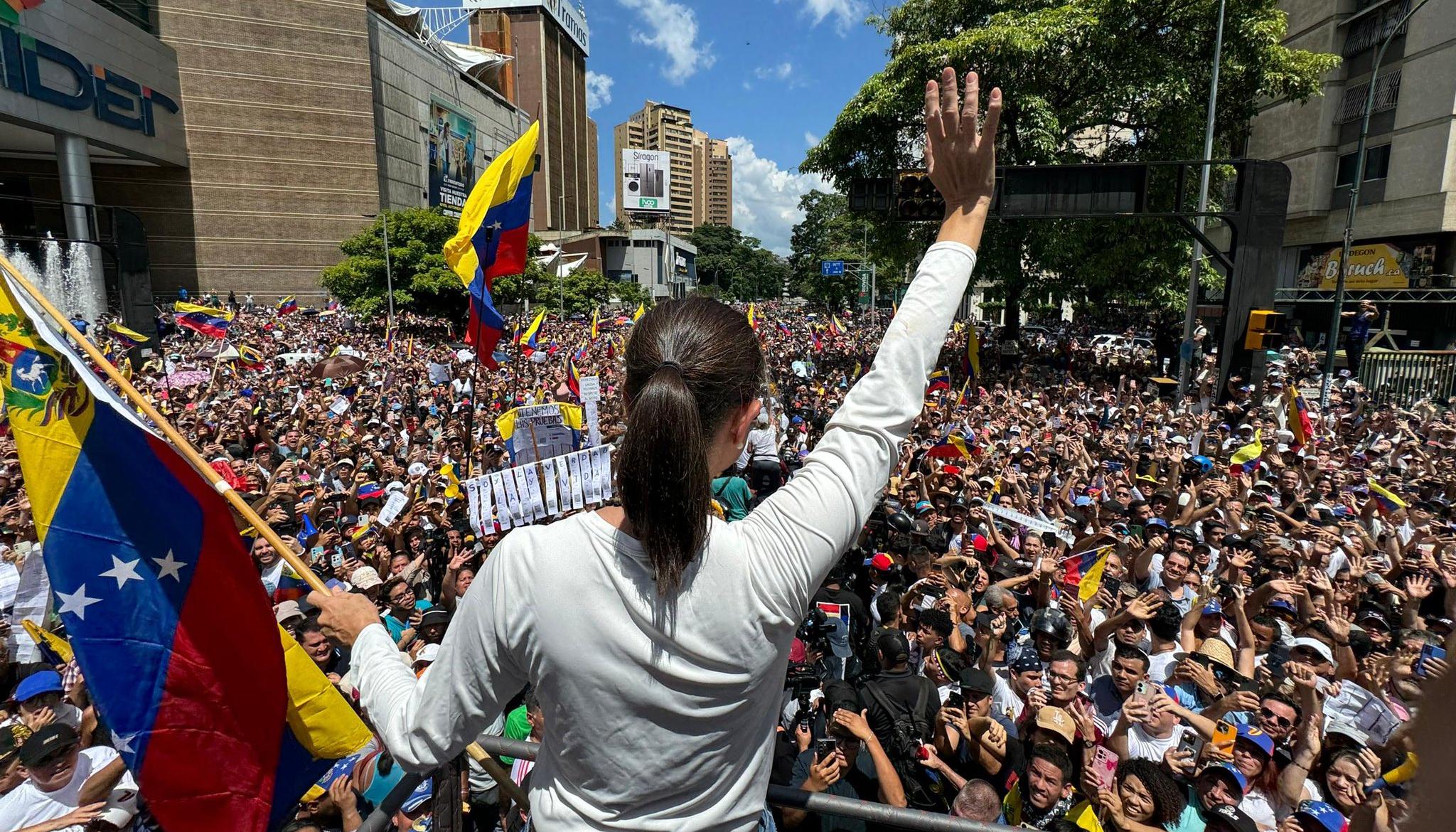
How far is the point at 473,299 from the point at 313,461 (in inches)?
146

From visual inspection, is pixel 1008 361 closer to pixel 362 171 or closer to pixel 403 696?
pixel 403 696

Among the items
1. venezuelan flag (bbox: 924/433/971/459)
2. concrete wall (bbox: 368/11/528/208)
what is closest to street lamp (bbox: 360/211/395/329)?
concrete wall (bbox: 368/11/528/208)

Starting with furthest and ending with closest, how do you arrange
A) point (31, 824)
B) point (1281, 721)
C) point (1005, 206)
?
point (1005, 206)
point (1281, 721)
point (31, 824)

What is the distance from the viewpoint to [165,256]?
45594 millimetres

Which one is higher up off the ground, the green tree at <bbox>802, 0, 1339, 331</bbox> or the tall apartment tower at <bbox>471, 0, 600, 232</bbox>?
the tall apartment tower at <bbox>471, 0, 600, 232</bbox>

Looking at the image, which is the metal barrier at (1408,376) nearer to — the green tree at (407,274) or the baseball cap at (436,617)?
the baseball cap at (436,617)

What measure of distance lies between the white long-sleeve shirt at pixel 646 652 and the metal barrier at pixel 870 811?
1.45 ft

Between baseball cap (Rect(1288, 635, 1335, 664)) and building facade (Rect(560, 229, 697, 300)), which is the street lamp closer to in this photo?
baseball cap (Rect(1288, 635, 1335, 664))

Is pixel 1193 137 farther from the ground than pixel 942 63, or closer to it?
closer to it

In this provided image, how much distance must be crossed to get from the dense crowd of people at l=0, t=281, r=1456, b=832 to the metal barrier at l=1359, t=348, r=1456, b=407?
16.3ft

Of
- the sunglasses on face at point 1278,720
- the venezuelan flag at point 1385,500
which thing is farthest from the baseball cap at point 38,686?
the venezuelan flag at point 1385,500

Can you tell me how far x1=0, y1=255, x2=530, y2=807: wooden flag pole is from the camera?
1.78 meters

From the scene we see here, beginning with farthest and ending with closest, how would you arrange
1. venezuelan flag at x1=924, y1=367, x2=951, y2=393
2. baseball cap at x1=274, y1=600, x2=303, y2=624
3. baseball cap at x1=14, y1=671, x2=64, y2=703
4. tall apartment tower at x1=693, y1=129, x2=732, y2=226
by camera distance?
tall apartment tower at x1=693, y1=129, x2=732, y2=226 → venezuelan flag at x1=924, y1=367, x2=951, y2=393 → baseball cap at x1=274, y1=600, x2=303, y2=624 → baseball cap at x1=14, y1=671, x2=64, y2=703

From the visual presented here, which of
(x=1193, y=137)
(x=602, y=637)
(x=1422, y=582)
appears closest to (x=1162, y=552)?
(x=1422, y=582)
